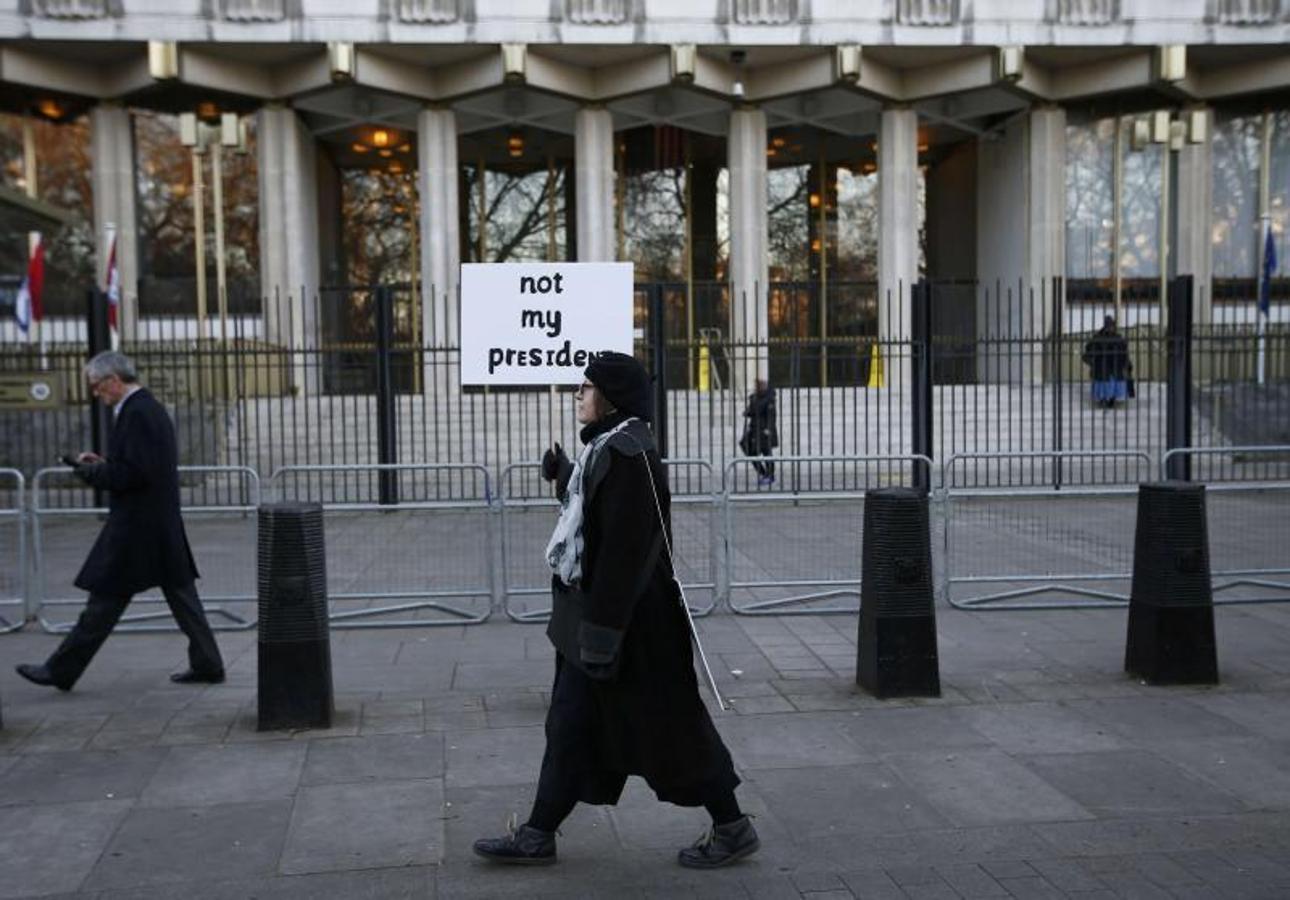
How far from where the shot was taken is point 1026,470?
1895 centimetres

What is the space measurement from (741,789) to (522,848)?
1.24m

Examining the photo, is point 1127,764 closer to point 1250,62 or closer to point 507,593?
point 507,593

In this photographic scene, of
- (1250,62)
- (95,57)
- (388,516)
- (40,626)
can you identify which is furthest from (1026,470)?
(95,57)

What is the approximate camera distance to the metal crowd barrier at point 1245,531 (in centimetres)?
942

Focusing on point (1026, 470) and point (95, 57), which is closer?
point (1026, 470)

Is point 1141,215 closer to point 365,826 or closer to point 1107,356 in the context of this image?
point 1107,356

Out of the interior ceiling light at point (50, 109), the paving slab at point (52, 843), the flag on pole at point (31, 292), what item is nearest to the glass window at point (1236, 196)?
the flag on pole at point (31, 292)

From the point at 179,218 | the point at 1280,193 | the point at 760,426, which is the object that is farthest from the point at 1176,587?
the point at 1280,193

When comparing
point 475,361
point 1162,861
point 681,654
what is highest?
point 475,361

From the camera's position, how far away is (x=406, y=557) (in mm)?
10266

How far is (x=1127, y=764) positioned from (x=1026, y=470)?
13.8m

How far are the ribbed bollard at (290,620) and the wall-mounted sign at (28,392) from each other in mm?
9096

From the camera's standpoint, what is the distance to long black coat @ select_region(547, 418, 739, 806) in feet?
14.3

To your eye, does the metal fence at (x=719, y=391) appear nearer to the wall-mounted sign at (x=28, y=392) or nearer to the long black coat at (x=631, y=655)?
the wall-mounted sign at (x=28, y=392)
